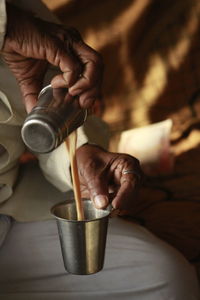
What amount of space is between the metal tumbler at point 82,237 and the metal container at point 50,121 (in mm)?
160

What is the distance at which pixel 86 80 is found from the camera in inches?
33.1

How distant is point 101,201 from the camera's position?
941mm

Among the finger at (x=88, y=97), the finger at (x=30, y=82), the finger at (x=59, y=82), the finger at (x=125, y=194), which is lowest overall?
the finger at (x=125, y=194)

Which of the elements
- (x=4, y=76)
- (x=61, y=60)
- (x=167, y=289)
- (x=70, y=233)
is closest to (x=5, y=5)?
(x=61, y=60)

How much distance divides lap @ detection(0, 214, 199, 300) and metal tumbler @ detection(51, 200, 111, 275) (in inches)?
8.1

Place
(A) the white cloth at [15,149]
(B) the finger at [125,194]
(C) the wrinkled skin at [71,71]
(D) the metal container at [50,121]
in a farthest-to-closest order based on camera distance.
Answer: (A) the white cloth at [15,149]
(B) the finger at [125,194]
(C) the wrinkled skin at [71,71]
(D) the metal container at [50,121]

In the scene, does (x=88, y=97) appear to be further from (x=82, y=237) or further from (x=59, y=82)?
(x=82, y=237)

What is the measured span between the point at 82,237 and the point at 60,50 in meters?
0.31

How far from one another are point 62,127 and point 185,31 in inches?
73.6

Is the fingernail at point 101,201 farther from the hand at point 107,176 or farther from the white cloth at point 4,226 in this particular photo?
the white cloth at point 4,226

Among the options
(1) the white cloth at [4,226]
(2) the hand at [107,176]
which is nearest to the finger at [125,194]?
(2) the hand at [107,176]

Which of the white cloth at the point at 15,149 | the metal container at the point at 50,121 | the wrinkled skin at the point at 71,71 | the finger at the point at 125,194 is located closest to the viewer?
the metal container at the point at 50,121

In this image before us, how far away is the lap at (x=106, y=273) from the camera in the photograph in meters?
1.13

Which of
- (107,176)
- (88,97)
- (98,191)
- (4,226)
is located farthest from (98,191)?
(4,226)
